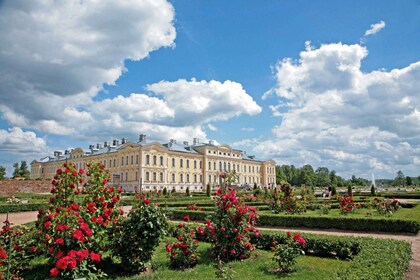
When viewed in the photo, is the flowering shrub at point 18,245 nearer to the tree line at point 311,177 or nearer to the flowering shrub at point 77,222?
the flowering shrub at point 77,222

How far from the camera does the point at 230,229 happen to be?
22.4ft

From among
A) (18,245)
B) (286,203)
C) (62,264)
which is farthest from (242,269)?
(286,203)

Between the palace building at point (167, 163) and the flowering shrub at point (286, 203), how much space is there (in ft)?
79.0

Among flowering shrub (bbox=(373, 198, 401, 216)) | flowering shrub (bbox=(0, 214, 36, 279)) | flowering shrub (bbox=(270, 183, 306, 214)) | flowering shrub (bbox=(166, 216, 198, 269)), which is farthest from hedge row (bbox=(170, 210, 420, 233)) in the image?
flowering shrub (bbox=(0, 214, 36, 279))

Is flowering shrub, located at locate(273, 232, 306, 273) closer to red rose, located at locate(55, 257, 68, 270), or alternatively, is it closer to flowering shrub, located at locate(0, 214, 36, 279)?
red rose, located at locate(55, 257, 68, 270)

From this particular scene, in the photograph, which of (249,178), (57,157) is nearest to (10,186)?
(57,157)

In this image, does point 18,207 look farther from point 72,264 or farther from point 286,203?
point 72,264

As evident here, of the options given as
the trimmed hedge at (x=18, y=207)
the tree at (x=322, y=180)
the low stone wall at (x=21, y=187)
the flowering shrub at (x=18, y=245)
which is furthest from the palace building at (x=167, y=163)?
the flowering shrub at (x=18, y=245)

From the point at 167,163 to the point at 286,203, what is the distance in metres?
36.0

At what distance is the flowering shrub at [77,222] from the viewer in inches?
192

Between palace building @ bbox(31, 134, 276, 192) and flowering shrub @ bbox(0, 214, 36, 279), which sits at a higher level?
palace building @ bbox(31, 134, 276, 192)

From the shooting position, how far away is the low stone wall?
31.9 meters

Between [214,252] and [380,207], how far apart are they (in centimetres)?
1007

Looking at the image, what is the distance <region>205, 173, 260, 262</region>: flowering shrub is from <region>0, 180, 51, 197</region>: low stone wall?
103 feet
